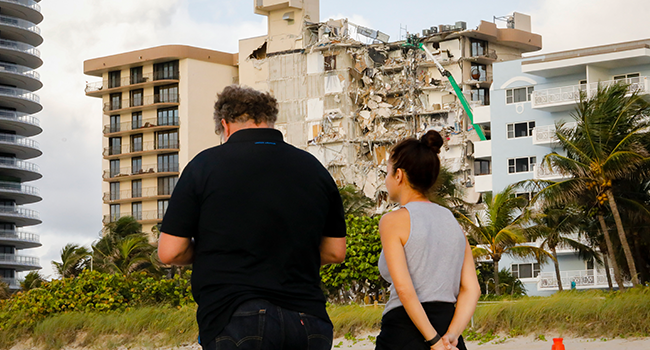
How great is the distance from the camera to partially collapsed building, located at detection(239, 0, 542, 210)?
71250 mm

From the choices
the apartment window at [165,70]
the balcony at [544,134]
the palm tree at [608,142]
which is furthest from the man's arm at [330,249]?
the apartment window at [165,70]

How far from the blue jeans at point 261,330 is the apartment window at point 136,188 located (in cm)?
7964

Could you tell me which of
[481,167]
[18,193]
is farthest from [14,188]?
[481,167]

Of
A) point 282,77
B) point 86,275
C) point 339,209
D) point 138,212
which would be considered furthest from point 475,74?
point 339,209

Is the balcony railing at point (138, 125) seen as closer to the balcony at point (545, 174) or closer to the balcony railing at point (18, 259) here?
the balcony railing at point (18, 259)

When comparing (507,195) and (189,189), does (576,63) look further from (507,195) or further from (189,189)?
(189,189)

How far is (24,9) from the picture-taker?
84.8 metres

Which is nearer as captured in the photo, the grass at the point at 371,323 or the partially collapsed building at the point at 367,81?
the grass at the point at 371,323

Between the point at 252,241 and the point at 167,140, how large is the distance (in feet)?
260

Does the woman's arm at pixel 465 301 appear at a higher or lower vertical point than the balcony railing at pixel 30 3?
lower

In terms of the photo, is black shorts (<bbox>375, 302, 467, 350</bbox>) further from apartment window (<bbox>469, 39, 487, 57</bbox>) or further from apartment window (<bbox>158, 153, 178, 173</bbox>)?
apartment window (<bbox>158, 153, 178, 173</bbox>)

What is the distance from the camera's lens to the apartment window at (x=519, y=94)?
55781 millimetres

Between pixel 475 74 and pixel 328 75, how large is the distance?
1301cm

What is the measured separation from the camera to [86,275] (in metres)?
23.6
